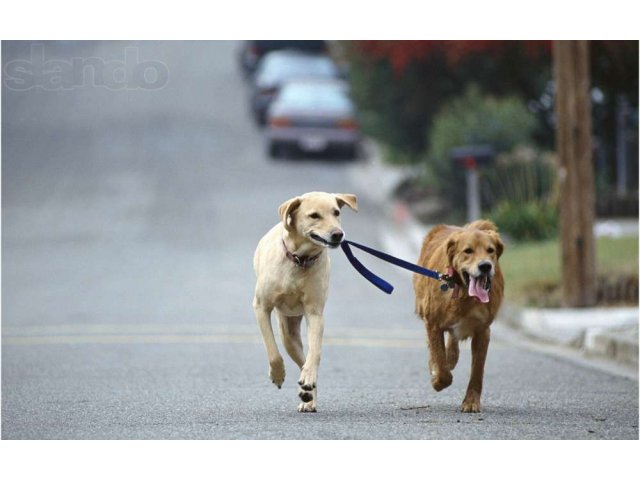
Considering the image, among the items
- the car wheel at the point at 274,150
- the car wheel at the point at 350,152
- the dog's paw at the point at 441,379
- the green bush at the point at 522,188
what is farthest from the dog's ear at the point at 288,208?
the car wheel at the point at 274,150

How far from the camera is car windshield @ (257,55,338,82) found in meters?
38.8

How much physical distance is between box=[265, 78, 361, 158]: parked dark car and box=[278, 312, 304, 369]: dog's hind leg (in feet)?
74.0

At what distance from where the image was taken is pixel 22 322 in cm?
1891

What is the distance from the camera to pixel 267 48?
45.1 m

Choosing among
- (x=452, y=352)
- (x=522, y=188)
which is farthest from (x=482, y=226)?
(x=522, y=188)

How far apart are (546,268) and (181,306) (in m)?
5.27

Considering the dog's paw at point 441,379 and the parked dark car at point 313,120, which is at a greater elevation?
the parked dark car at point 313,120

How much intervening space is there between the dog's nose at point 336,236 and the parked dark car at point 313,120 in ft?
79.7

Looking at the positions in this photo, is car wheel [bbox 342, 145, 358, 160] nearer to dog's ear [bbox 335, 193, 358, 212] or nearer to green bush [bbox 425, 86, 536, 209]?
green bush [bbox 425, 86, 536, 209]

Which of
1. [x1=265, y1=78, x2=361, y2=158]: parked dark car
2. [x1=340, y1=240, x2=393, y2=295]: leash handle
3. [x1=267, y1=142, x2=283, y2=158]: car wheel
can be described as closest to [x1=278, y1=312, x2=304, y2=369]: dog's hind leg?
[x1=340, y1=240, x2=393, y2=295]: leash handle

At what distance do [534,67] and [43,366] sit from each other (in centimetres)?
1879

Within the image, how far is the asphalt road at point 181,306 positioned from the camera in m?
9.17

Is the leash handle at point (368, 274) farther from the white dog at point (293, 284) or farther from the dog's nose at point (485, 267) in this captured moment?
the dog's nose at point (485, 267)
